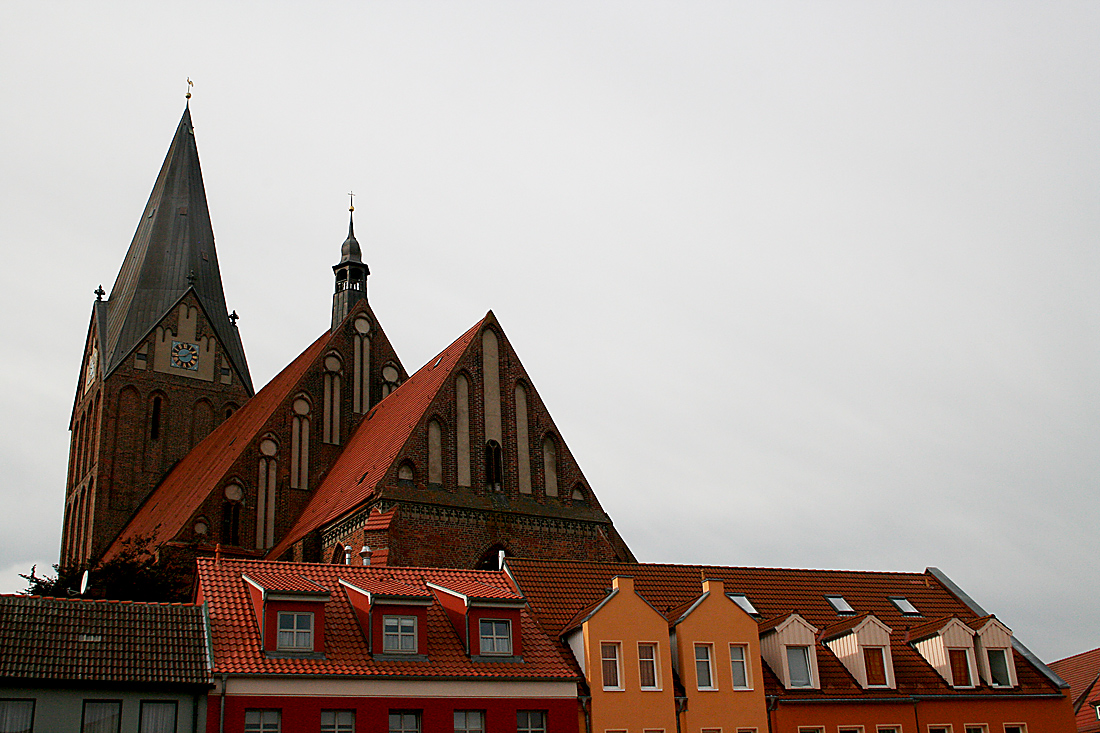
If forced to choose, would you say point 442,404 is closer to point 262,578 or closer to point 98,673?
point 262,578

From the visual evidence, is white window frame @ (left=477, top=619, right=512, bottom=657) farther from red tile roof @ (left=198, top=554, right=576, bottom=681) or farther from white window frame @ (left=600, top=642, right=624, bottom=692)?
white window frame @ (left=600, top=642, right=624, bottom=692)

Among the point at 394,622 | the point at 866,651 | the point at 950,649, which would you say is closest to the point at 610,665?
the point at 394,622

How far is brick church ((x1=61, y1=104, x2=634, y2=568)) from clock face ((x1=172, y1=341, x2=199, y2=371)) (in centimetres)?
7

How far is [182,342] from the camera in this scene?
53500 mm

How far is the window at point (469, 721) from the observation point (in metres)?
20.9

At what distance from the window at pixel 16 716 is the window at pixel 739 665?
543 inches

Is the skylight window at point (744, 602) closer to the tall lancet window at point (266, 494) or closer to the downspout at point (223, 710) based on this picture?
the downspout at point (223, 710)

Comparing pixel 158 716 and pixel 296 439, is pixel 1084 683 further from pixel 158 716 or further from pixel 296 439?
pixel 158 716

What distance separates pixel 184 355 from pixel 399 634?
35674mm

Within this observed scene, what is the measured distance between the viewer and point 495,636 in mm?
22234

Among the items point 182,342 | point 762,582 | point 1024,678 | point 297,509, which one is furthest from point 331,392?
point 1024,678

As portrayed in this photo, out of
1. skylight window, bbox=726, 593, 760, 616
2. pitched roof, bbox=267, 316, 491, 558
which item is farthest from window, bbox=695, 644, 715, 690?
pitched roof, bbox=267, 316, 491, 558

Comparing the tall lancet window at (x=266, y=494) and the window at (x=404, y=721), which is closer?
the window at (x=404, y=721)

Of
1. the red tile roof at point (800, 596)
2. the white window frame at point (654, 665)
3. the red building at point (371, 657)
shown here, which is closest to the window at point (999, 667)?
the red tile roof at point (800, 596)
